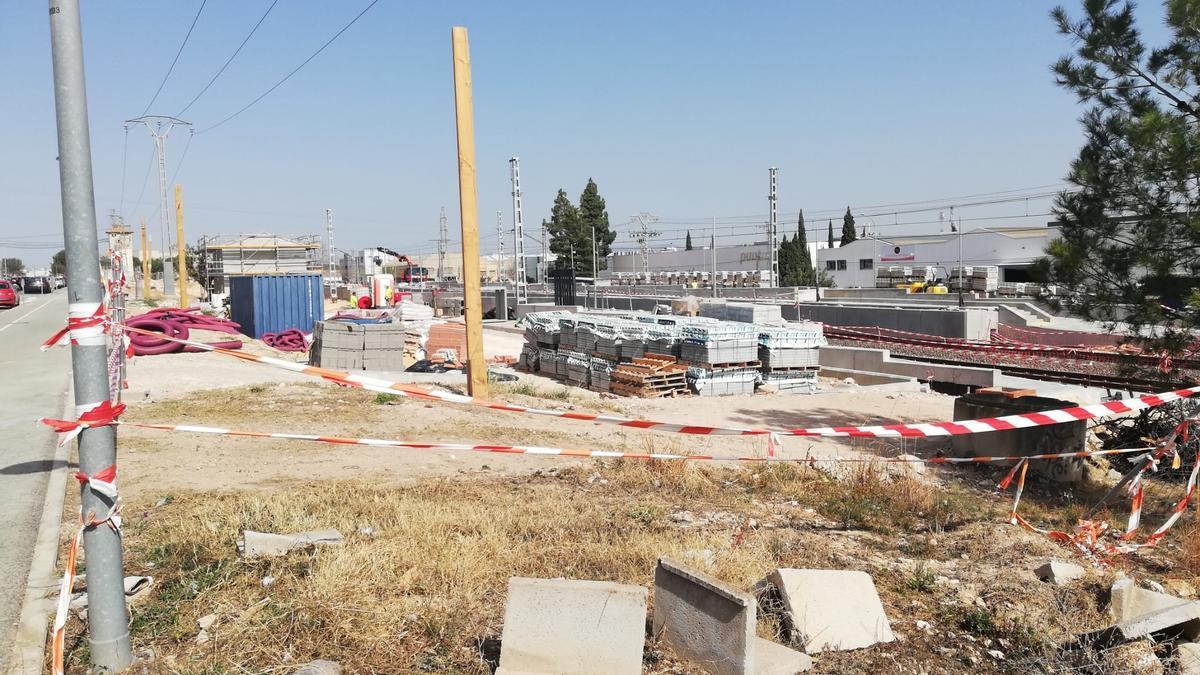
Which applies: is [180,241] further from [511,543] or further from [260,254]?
[511,543]

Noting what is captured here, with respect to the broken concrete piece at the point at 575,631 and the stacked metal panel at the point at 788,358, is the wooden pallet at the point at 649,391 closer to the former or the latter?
the stacked metal panel at the point at 788,358

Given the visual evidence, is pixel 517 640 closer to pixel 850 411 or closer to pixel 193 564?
pixel 193 564

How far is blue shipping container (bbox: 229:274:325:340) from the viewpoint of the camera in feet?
96.3

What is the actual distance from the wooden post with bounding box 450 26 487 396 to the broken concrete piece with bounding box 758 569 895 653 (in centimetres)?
956

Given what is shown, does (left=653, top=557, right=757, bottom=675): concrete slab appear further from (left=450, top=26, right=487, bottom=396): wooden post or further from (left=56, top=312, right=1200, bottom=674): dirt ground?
(left=450, top=26, right=487, bottom=396): wooden post

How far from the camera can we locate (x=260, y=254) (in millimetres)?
44188

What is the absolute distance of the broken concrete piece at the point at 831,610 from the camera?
4.50 metres

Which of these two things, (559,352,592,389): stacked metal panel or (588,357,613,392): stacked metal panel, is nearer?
(588,357,613,392): stacked metal panel

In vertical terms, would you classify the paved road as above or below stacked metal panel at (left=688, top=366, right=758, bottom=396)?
above

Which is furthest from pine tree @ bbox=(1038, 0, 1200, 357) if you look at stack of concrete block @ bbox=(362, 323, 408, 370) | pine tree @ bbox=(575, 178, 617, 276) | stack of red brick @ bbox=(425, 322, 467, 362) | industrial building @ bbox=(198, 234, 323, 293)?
pine tree @ bbox=(575, 178, 617, 276)

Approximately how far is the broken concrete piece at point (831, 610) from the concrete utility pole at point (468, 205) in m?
9.47

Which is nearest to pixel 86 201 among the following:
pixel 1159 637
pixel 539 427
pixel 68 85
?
pixel 68 85

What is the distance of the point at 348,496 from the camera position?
732 centimetres

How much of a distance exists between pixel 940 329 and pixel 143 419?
22898mm
